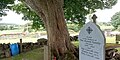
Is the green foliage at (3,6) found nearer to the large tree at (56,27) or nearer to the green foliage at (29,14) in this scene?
the green foliage at (29,14)

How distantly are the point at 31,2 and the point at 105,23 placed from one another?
22.5 metres

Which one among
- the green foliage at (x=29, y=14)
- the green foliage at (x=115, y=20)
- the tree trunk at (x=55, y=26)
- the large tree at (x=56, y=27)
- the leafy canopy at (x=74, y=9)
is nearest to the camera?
the large tree at (x=56, y=27)

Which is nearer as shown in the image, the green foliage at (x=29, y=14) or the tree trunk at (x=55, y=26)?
the tree trunk at (x=55, y=26)

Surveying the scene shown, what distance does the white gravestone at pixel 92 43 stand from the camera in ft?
12.5

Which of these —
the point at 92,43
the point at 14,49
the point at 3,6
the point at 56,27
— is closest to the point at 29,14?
the point at 3,6

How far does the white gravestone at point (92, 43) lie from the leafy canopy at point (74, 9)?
12.6 m

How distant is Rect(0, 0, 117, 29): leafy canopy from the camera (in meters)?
17.1

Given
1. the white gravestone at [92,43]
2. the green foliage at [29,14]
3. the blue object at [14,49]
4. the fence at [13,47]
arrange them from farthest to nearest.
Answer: the green foliage at [29,14] < the blue object at [14,49] < the fence at [13,47] < the white gravestone at [92,43]

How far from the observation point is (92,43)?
3977 mm

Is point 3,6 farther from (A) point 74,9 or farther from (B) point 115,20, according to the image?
(B) point 115,20

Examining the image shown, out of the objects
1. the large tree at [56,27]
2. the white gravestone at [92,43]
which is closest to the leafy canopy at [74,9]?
the large tree at [56,27]

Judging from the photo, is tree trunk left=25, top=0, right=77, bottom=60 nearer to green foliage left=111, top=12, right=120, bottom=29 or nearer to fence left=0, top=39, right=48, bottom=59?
fence left=0, top=39, right=48, bottom=59

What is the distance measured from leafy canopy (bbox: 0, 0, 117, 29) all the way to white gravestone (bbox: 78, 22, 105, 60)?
12585 mm

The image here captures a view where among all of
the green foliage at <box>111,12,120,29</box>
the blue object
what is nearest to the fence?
the blue object
